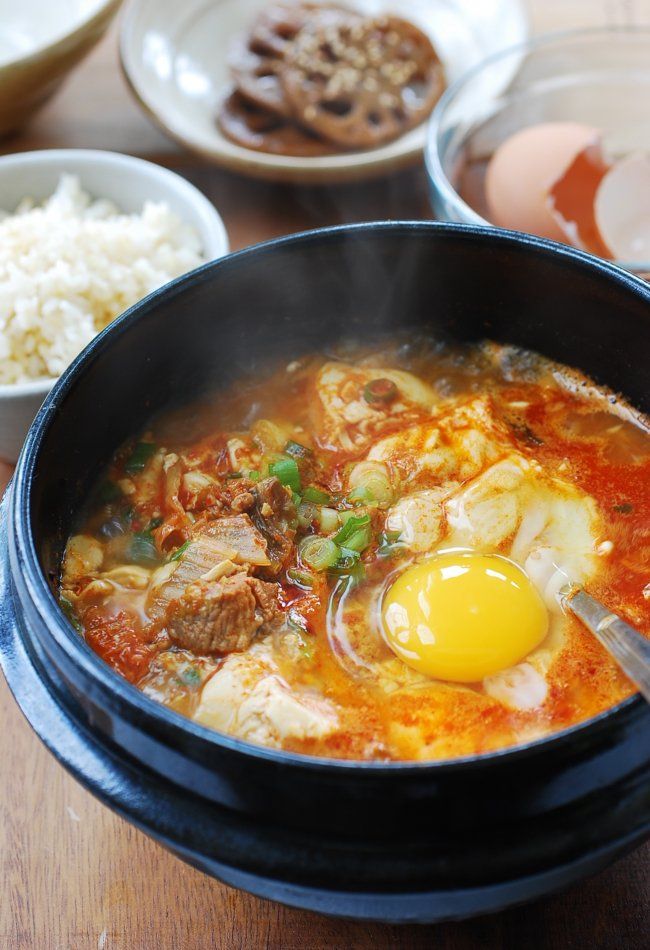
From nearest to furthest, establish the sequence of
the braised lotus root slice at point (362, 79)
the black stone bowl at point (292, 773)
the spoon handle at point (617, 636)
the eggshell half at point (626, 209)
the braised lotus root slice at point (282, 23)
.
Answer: the black stone bowl at point (292, 773) < the spoon handle at point (617, 636) < the eggshell half at point (626, 209) < the braised lotus root slice at point (362, 79) < the braised lotus root slice at point (282, 23)

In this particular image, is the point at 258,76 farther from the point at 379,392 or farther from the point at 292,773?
the point at 292,773

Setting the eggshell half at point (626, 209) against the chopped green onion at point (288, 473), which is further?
the eggshell half at point (626, 209)

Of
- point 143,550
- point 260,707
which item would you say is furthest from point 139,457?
point 260,707

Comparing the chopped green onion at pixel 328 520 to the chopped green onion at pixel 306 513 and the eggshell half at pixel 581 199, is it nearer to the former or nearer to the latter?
the chopped green onion at pixel 306 513

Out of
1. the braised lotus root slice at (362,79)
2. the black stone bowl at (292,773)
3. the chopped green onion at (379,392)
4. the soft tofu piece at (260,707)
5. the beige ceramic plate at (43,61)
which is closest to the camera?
the black stone bowl at (292,773)

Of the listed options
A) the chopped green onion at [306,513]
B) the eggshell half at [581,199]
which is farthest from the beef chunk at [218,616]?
the eggshell half at [581,199]
